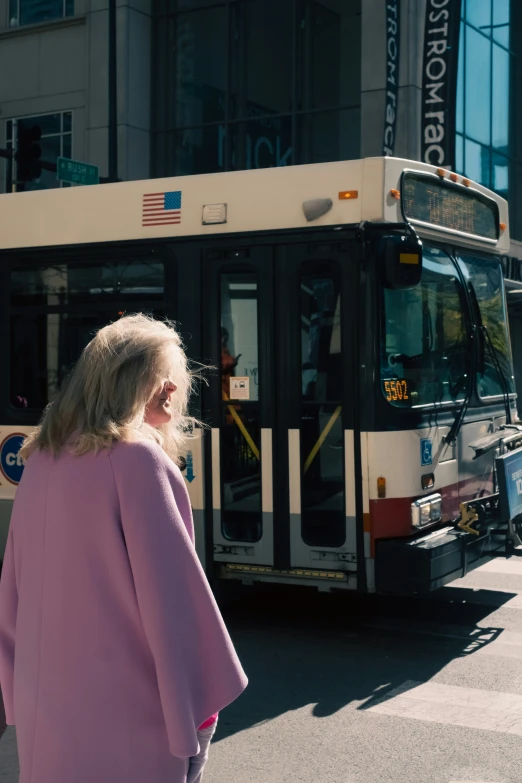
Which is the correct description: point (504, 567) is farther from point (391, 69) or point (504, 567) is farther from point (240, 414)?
point (391, 69)

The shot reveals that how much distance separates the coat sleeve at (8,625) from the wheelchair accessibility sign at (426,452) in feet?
14.7

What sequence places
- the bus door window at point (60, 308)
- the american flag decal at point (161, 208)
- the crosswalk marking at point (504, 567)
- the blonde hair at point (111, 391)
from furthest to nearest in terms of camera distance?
1. the crosswalk marking at point (504, 567)
2. the bus door window at point (60, 308)
3. the american flag decal at point (161, 208)
4. the blonde hair at point (111, 391)

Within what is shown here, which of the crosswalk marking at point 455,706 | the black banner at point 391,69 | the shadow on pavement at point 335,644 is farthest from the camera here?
the black banner at point 391,69

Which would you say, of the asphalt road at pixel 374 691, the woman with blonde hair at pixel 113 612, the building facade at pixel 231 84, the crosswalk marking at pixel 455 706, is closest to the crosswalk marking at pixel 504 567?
the asphalt road at pixel 374 691

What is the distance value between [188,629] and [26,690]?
430 mm

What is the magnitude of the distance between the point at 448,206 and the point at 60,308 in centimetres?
296

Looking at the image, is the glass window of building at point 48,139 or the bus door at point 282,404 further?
the glass window of building at point 48,139

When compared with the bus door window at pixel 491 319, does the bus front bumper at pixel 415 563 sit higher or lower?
lower

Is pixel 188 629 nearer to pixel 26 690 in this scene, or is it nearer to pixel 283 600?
pixel 26 690

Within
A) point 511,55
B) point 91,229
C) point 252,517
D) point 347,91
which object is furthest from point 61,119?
A: point 252,517

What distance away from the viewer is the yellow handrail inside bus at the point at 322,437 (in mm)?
6766

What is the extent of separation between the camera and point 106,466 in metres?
2.36

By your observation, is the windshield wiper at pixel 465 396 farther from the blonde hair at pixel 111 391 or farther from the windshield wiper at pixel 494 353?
the blonde hair at pixel 111 391

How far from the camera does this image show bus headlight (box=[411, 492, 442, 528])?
6637 mm
